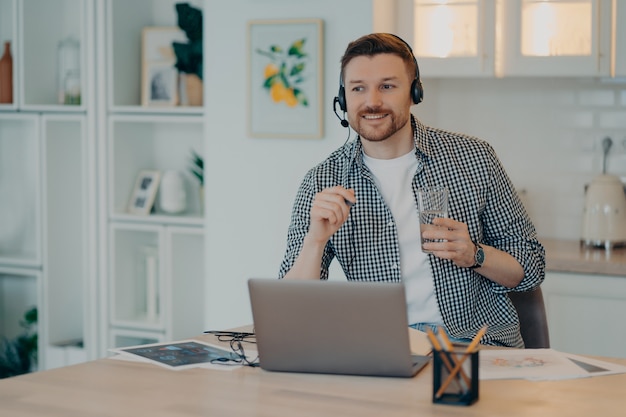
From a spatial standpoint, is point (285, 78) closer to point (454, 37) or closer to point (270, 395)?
Answer: point (454, 37)

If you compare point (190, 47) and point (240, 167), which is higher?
point (190, 47)

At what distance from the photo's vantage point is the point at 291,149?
12.7 ft

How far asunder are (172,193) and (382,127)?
1.97 m

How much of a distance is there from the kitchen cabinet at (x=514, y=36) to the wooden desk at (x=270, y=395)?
1922 millimetres

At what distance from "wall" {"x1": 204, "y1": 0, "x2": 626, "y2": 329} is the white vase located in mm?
389

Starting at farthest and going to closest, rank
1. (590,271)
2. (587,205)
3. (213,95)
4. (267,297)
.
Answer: (213,95) < (587,205) < (590,271) < (267,297)

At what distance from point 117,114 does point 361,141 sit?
191 cm

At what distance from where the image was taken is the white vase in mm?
4412

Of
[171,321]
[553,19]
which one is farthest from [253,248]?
[553,19]

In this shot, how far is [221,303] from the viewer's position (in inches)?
161

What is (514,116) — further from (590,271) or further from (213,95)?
(213,95)

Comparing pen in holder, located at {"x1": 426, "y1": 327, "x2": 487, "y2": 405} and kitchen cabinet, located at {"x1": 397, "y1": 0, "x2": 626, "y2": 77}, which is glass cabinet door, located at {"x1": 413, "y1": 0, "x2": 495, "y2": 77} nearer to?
kitchen cabinet, located at {"x1": 397, "y1": 0, "x2": 626, "y2": 77}

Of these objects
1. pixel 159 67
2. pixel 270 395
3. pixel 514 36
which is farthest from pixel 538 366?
pixel 159 67

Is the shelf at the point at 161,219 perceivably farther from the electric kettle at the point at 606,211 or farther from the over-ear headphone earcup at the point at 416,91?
the over-ear headphone earcup at the point at 416,91
